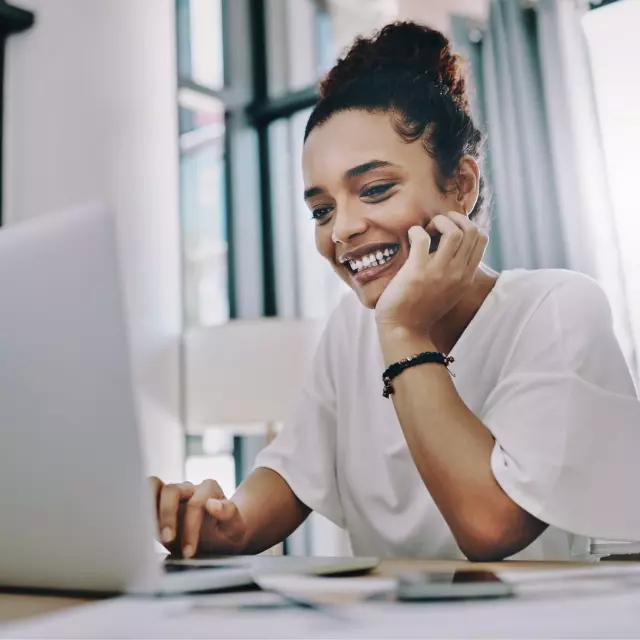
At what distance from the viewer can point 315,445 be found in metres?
1.36

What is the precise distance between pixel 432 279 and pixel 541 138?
1.15 m

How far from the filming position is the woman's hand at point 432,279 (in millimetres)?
1097

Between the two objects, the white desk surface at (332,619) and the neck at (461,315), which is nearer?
the white desk surface at (332,619)

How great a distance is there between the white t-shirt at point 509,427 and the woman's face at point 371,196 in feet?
0.29

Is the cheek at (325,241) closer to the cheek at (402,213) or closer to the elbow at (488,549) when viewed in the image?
Answer: the cheek at (402,213)

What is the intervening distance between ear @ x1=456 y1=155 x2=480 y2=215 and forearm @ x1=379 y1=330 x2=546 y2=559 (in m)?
0.57

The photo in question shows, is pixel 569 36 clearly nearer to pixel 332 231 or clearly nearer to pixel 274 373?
pixel 332 231

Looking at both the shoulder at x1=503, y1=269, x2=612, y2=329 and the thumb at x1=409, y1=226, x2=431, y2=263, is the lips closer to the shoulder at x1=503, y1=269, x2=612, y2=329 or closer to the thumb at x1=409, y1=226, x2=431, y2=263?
the thumb at x1=409, y1=226, x2=431, y2=263

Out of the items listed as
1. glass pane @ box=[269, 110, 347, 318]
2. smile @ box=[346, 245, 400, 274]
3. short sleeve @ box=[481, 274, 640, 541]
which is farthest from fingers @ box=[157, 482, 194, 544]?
glass pane @ box=[269, 110, 347, 318]

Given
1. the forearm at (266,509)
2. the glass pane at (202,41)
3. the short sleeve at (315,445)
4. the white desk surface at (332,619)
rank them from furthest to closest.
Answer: the glass pane at (202,41) < the short sleeve at (315,445) < the forearm at (266,509) < the white desk surface at (332,619)

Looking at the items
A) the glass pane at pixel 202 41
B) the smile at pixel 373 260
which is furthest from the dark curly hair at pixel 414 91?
the glass pane at pixel 202 41

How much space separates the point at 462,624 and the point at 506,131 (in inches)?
74.3

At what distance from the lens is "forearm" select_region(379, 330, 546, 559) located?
93 centimetres

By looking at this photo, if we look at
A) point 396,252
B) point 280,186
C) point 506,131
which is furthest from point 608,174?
point 280,186
